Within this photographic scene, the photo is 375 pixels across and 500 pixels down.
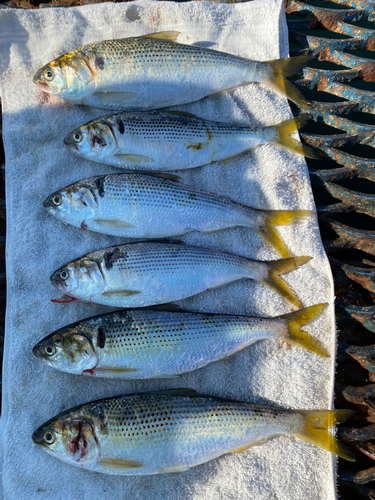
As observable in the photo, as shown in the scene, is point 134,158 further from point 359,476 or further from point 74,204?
point 359,476

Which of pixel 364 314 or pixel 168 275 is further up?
pixel 168 275

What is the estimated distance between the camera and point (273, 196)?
3197 millimetres

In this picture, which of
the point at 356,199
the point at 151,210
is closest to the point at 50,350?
the point at 151,210

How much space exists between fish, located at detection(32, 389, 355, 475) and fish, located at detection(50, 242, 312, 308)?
0.75 m

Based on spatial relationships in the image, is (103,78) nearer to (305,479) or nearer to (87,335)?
(87,335)

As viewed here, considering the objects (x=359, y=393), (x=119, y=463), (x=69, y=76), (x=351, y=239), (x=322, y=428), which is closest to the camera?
(x=119, y=463)

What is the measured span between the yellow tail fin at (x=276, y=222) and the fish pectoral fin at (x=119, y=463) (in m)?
1.96

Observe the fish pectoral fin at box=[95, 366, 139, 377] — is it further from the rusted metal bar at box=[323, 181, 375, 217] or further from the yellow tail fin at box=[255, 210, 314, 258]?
the rusted metal bar at box=[323, 181, 375, 217]

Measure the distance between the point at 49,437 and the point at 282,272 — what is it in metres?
2.14

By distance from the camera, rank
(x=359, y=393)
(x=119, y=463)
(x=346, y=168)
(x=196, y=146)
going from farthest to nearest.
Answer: (x=346, y=168) < (x=196, y=146) < (x=359, y=393) < (x=119, y=463)

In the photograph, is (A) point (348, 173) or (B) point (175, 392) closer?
(B) point (175, 392)

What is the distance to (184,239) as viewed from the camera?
120 inches

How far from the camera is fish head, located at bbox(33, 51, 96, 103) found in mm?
2977

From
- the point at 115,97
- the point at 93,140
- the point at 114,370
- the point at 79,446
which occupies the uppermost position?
the point at 115,97
